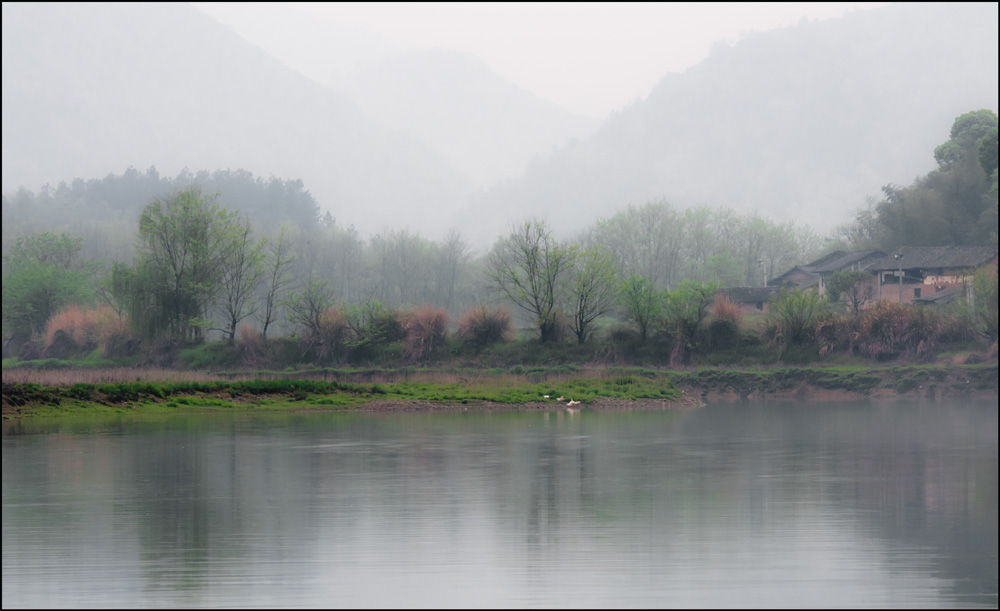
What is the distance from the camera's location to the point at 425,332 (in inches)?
1962

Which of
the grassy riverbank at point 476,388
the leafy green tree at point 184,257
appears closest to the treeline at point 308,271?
the leafy green tree at point 184,257

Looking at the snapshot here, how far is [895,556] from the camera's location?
32.2 feet

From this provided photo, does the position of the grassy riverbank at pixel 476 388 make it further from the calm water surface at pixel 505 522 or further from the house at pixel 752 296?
the house at pixel 752 296

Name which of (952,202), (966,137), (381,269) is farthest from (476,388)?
(381,269)

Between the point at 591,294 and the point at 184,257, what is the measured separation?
2472cm

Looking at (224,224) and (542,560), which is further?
→ (224,224)

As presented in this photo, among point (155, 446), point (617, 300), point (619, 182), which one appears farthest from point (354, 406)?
point (619, 182)

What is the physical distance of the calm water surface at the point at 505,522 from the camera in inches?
350

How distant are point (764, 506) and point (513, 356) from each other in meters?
36.7

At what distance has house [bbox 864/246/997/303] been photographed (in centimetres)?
6969

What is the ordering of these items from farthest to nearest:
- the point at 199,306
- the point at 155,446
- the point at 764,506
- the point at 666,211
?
the point at 666,211
the point at 199,306
the point at 155,446
the point at 764,506

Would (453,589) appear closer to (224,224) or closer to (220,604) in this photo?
(220,604)

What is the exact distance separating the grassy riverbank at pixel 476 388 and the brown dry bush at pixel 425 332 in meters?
3.46

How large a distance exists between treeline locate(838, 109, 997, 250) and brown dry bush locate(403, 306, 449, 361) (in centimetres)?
4428
